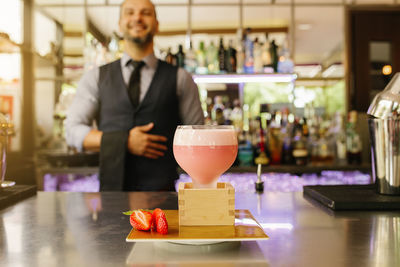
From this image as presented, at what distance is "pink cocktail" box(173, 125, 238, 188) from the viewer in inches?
30.3

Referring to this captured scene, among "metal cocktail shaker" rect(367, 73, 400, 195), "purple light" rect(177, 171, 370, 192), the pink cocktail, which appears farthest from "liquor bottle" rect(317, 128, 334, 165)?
the pink cocktail

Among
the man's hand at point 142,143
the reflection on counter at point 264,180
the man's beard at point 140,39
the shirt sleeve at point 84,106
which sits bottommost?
the reflection on counter at point 264,180

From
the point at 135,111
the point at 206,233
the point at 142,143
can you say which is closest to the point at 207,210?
the point at 206,233

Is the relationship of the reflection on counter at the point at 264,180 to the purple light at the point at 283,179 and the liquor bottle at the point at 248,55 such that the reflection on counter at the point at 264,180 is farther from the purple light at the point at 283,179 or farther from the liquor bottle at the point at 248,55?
the liquor bottle at the point at 248,55

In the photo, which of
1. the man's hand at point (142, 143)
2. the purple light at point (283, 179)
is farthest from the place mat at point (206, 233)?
the purple light at point (283, 179)

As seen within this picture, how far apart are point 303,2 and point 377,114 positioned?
314 cm

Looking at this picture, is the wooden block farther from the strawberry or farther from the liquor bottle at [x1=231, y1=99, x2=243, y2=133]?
the liquor bottle at [x1=231, y1=99, x2=243, y2=133]

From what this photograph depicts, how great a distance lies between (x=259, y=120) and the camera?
3566 millimetres

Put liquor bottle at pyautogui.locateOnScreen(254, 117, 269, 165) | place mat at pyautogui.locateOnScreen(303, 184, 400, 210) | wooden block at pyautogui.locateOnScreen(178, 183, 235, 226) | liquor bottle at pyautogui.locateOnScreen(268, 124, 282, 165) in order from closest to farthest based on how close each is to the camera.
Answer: wooden block at pyautogui.locateOnScreen(178, 183, 235, 226) → place mat at pyautogui.locateOnScreen(303, 184, 400, 210) → liquor bottle at pyautogui.locateOnScreen(254, 117, 269, 165) → liquor bottle at pyautogui.locateOnScreen(268, 124, 282, 165)

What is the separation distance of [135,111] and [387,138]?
1.12 metres

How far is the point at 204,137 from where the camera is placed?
77 cm

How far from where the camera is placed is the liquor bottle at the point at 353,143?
344 centimetres

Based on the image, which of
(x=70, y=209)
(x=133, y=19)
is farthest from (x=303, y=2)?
(x=70, y=209)

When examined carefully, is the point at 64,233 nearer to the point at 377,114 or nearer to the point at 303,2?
the point at 377,114
